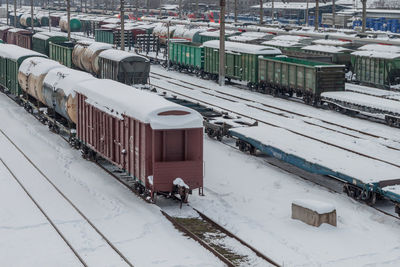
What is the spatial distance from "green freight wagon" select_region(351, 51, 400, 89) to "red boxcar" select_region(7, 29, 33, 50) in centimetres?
3485

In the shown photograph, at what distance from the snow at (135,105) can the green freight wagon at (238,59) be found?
22632 mm

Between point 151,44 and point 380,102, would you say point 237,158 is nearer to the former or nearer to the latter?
point 380,102

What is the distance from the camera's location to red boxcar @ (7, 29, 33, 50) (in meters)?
69.1

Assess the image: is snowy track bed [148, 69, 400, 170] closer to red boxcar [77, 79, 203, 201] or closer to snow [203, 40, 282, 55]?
snow [203, 40, 282, 55]

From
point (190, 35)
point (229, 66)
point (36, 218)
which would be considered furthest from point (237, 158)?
point (190, 35)

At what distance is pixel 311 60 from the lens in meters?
47.1

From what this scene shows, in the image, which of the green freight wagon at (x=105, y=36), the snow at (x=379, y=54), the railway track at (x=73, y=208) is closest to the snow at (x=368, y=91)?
the snow at (x=379, y=54)

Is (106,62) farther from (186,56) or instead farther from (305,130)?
(305,130)

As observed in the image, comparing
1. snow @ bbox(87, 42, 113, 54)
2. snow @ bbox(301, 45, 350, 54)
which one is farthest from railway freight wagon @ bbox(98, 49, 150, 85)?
snow @ bbox(301, 45, 350, 54)

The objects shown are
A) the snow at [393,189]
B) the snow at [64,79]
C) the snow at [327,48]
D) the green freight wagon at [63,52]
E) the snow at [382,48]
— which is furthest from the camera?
the green freight wagon at [63,52]

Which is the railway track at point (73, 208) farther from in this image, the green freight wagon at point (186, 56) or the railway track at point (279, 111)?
the green freight wagon at point (186, 56)

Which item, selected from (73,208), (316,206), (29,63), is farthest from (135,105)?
(29,63)

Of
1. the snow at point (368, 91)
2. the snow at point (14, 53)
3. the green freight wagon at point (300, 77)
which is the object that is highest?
the snow at point (14, 53)

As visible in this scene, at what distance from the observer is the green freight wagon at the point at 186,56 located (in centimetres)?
5725
